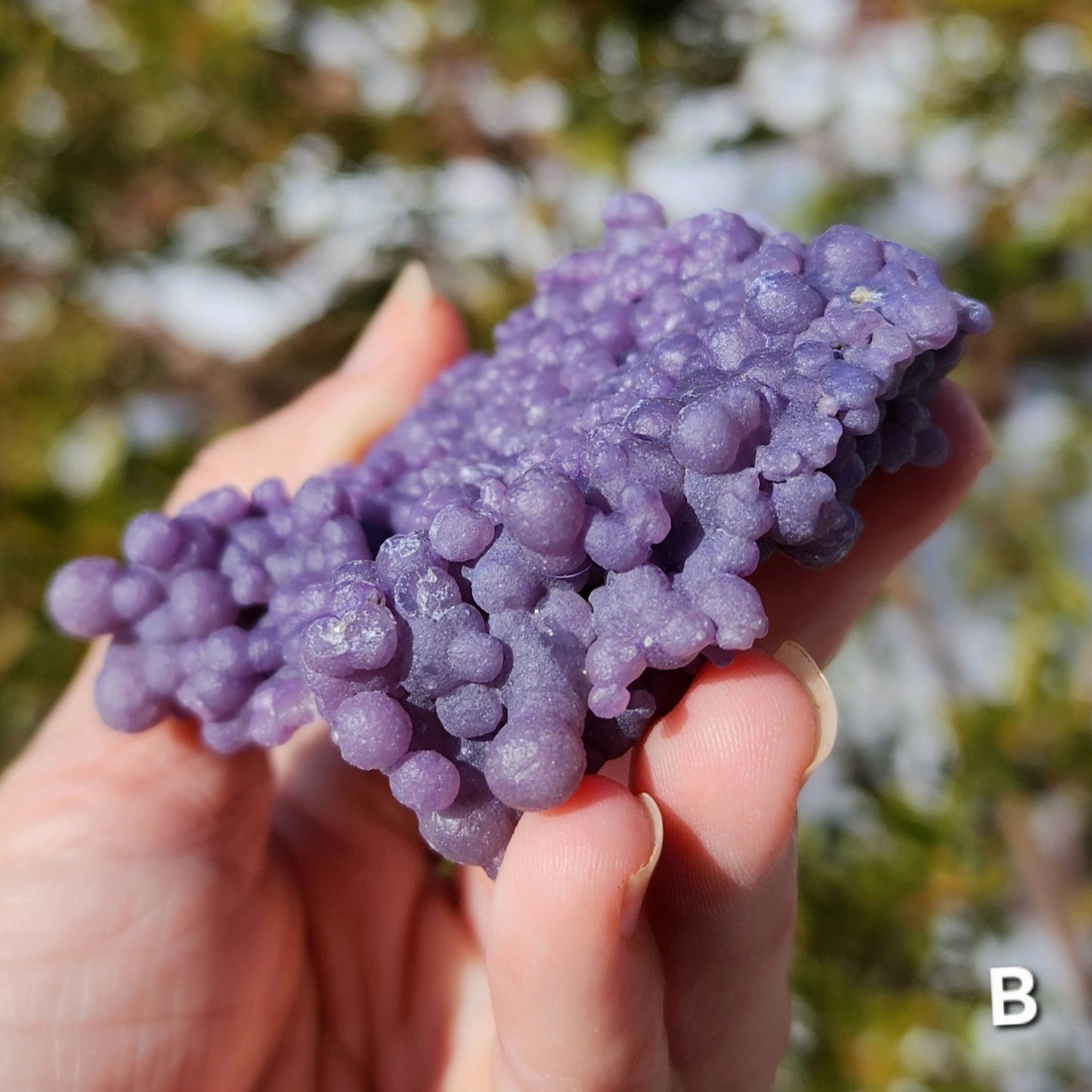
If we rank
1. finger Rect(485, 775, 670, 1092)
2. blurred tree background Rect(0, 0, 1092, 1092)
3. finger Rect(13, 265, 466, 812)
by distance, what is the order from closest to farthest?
1. finger Rect(485, 775, 670, 1092)
2. finger Rect(13, 265, 466, 812)
3. blurred tree background Rect(0, 0, 1092, 1092)

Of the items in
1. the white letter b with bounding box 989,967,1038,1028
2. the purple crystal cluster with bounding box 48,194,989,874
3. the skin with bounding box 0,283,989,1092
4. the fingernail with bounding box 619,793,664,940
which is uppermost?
the purple crystal cluster with bounding box 48,194,989,874

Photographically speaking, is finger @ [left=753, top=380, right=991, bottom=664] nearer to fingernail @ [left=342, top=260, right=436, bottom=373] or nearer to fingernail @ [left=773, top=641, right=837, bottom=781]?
fingernail @ [left=773, top=641, right=837, bottom=781]

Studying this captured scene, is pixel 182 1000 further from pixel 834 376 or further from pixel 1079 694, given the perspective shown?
pixel 1079 694

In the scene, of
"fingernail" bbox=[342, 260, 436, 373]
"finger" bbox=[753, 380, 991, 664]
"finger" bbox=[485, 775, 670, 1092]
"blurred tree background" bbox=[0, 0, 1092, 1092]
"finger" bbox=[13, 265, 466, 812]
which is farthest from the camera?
"blurred tree background" bbox=[0, 0, 1092, 1092]

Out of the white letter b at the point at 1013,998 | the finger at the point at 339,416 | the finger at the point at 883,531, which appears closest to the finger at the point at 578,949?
the finger at the point at 883,531

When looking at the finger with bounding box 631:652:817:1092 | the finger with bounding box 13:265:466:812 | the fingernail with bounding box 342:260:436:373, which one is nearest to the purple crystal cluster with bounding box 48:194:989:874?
the finger with bounding box 631:652:817:1092

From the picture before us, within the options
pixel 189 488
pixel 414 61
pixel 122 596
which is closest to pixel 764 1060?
pixel 122 596

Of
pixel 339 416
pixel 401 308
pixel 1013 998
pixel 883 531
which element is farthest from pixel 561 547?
pixel 1013 998

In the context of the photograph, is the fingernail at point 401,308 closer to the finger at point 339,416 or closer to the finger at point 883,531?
the finger at point 339,416
